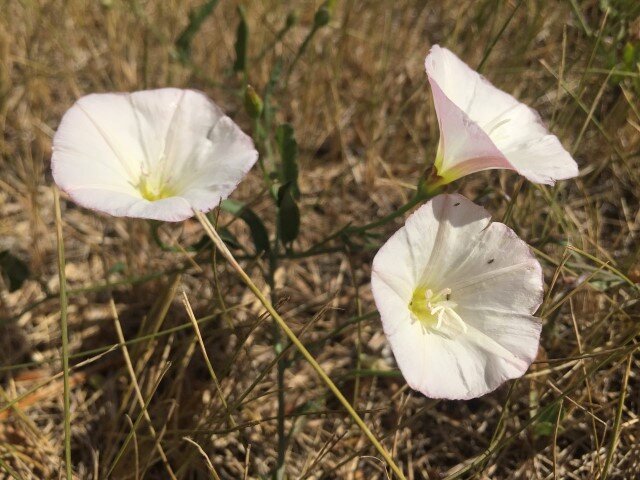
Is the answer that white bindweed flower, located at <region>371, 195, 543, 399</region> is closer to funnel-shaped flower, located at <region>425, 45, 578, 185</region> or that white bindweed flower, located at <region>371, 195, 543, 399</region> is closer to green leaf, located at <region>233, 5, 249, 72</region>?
funnel-shaped flower, located at <region>425, 45, 578, 185</region>

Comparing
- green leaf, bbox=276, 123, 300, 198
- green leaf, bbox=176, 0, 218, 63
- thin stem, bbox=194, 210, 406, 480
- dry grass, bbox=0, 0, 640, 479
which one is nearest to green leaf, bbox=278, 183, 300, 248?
green leaf, bbox=276, 123, 300, 198

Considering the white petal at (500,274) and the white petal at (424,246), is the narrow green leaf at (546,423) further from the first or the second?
the white petal at (424,246)

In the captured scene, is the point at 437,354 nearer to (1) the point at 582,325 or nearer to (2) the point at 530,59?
(1) the point at 582,325

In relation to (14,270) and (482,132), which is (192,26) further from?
(482,132)

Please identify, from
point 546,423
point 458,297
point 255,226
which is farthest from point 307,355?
point 546,423

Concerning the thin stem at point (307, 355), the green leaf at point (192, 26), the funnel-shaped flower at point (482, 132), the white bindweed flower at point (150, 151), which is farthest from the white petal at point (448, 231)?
the green leaf at point (192, 26)

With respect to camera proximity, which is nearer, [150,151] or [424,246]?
[424,246]

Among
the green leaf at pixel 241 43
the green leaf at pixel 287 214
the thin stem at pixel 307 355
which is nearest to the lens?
the thin stem at pixel 307 355
